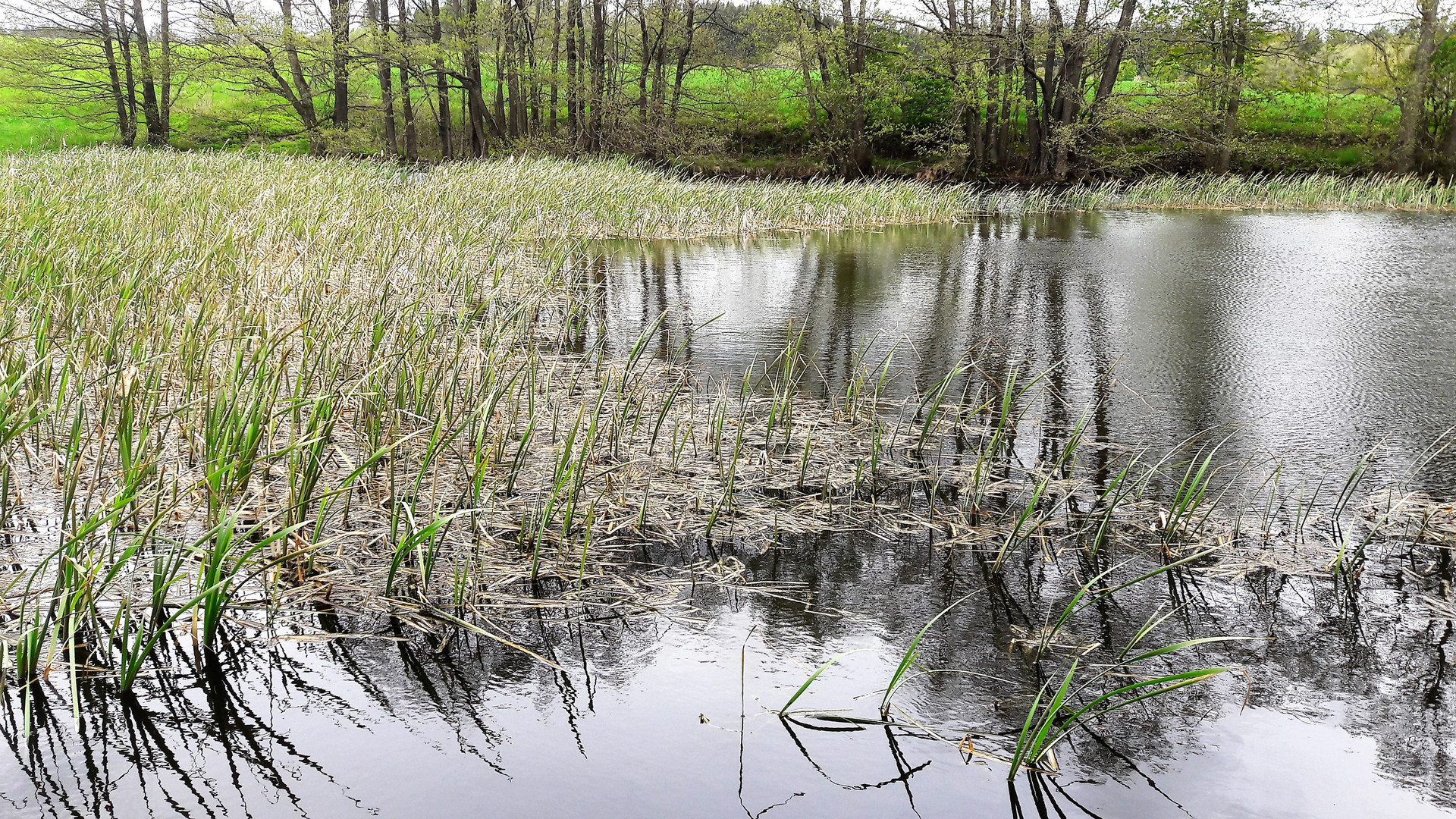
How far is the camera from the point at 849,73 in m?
25.7

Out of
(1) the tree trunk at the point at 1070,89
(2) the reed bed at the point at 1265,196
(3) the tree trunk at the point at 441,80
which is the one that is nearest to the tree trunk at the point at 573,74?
(3) the tree trunk at the point at 441,80

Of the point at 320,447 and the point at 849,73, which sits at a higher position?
the point at 849,73

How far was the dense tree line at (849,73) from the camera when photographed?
21.8m

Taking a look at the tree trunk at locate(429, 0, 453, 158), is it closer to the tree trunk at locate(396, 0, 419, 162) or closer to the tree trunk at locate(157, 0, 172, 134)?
the tree trunk at locate(396, 0, 419, 162)

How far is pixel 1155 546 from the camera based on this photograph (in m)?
2.72

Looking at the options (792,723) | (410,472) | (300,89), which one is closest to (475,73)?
(300,89)

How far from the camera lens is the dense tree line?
21750 millimetres

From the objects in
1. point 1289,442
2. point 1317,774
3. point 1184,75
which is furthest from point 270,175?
point 1184,75

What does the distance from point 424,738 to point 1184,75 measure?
26.2 meters

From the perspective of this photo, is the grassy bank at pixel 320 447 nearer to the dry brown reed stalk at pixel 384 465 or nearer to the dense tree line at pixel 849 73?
the dry brown reed stalk at pixel 384 465

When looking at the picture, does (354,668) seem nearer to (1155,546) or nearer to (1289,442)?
(1155,546)

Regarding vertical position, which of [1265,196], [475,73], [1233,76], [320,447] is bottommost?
[320,447]

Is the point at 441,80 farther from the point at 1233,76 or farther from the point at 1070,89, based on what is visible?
the point at 1233,76

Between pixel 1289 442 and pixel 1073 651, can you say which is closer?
pixel 1073 651
